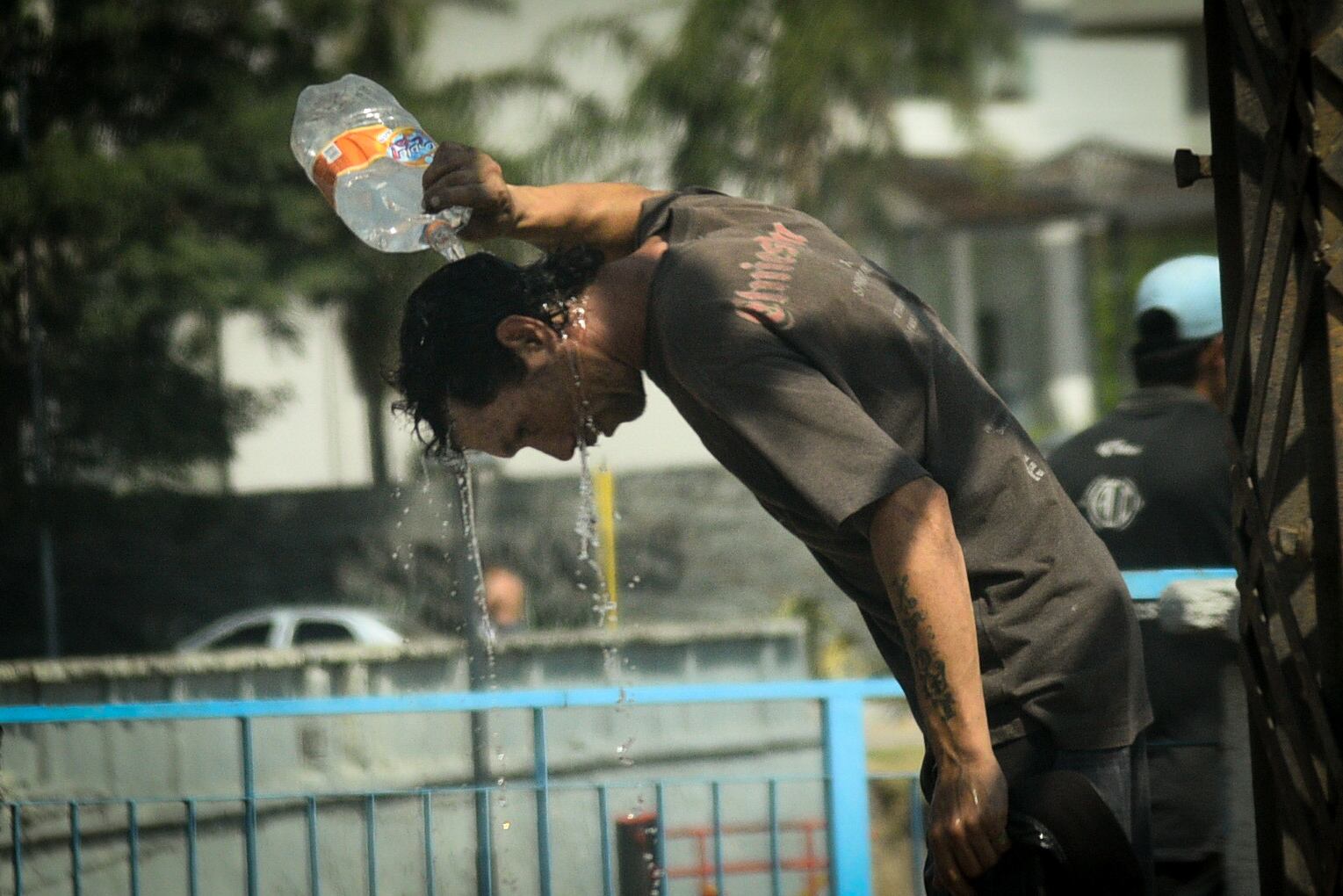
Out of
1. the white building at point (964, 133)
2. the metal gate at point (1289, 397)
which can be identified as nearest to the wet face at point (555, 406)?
the metal gate at point (1289, 397)

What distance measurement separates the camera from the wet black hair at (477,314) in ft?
8.63

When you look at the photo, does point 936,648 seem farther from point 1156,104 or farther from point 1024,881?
point 1156,104

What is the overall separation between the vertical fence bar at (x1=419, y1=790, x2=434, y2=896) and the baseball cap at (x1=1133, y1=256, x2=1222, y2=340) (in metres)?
2.15

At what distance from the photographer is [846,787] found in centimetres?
409

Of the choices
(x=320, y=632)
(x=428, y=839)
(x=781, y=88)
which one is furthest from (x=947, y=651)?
(x=781, y=88)

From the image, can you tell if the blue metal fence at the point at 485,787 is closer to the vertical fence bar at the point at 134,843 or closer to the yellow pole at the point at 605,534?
the vertical fence bar at the point at 134,843

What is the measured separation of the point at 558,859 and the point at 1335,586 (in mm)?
2636

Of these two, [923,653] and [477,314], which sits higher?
[477,314]

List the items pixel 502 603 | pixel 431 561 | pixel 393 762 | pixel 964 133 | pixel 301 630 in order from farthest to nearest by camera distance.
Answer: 1. pixel 964 133
2. pixel 431 561
3. pixel 301 630
4. pixel 502 603
5. pixel 393 762

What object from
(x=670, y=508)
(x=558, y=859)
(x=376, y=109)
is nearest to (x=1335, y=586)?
(x=376, y=109)

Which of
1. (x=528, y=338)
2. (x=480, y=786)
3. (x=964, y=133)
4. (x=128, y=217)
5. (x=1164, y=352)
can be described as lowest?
(x=480, y=786)

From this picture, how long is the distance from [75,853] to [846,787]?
6.01ft

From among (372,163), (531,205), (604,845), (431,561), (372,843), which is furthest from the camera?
(431,561)

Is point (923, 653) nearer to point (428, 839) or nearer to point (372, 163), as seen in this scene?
point (372, 163)
